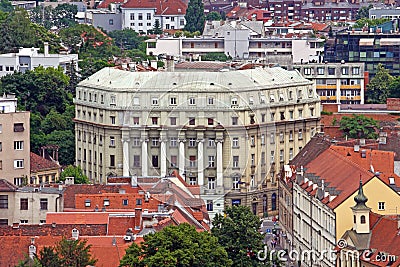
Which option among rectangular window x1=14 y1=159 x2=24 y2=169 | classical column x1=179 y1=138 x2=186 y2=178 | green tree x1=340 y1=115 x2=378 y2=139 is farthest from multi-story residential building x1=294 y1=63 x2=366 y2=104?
rectangular window x1=14 y1=159 x2=24 y2=169

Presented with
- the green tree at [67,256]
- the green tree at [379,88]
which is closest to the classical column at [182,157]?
the green tree at [67,256]

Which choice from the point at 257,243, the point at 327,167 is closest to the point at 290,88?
the point at 327,167

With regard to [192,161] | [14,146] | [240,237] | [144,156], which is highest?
[240,237]

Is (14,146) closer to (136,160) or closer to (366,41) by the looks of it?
(136,160)

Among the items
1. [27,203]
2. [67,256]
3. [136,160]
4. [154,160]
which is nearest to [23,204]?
[27,203]

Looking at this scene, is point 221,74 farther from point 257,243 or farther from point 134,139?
point 257,243

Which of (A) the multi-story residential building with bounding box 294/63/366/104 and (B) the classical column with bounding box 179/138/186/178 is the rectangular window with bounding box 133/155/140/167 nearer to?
(B) the classical column with bounding box 179/138/186/178
